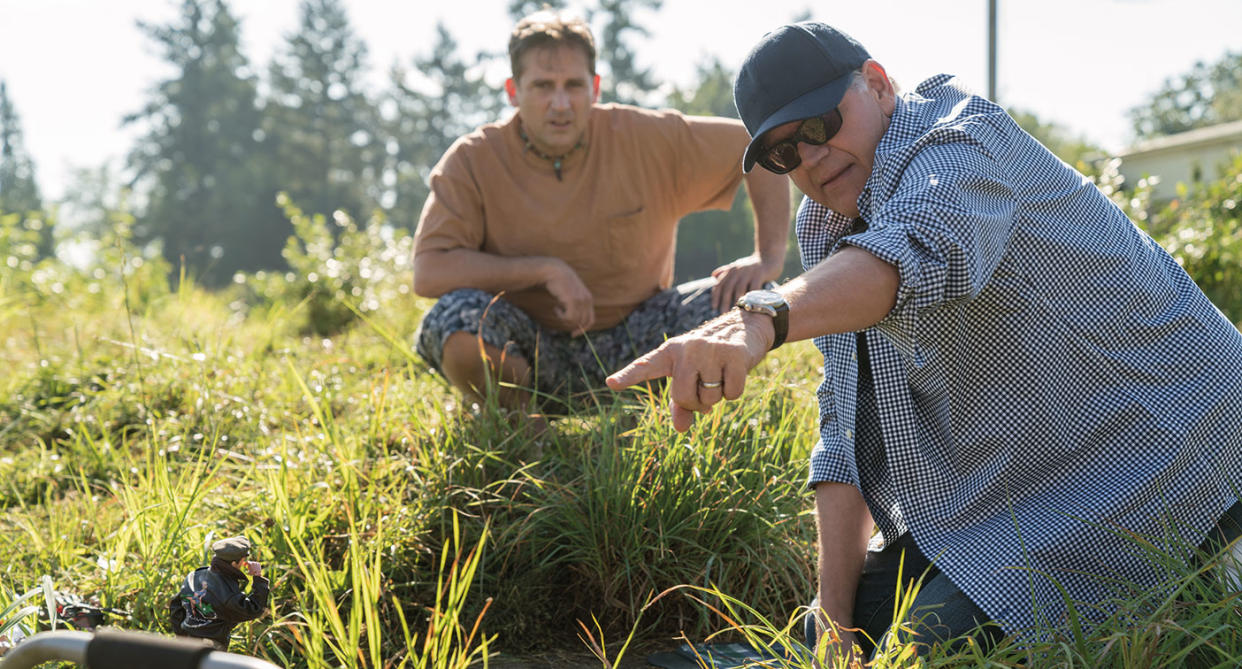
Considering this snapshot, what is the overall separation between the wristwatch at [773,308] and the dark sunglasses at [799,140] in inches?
21.8

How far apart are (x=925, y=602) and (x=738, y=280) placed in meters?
1.96

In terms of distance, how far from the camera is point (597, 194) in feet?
A: 13.1

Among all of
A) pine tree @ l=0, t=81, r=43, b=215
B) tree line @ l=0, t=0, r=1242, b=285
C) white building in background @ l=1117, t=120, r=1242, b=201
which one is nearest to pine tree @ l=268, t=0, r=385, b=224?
tree line @ l=0, t=0, r=1242, b=285

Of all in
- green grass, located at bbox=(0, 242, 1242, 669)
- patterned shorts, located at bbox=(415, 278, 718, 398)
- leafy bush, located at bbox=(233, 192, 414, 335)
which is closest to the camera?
green grass, located at bbox=(0, 242, 1242, 669)

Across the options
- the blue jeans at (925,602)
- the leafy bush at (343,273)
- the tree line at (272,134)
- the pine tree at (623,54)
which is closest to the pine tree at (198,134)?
the tree line at (272,134)

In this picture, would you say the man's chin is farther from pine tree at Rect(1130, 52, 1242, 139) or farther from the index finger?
pine tree at Rect(1130, 52, 1242, 139)

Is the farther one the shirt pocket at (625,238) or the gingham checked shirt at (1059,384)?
the shirt pocket at (625,238)

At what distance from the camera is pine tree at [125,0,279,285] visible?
37.1 metres

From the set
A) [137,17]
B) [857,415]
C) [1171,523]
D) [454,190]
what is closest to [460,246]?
[454,190]

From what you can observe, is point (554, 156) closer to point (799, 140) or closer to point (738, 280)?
point (738, 280)

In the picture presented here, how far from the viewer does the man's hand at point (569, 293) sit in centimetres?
353

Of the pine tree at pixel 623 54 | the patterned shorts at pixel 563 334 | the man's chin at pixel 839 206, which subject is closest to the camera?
→ the man's chin at pixel 839 206

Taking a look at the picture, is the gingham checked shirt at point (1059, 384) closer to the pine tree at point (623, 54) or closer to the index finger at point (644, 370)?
the index finger at point (644, 370)

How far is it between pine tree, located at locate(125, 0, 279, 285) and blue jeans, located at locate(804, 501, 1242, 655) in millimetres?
37541
